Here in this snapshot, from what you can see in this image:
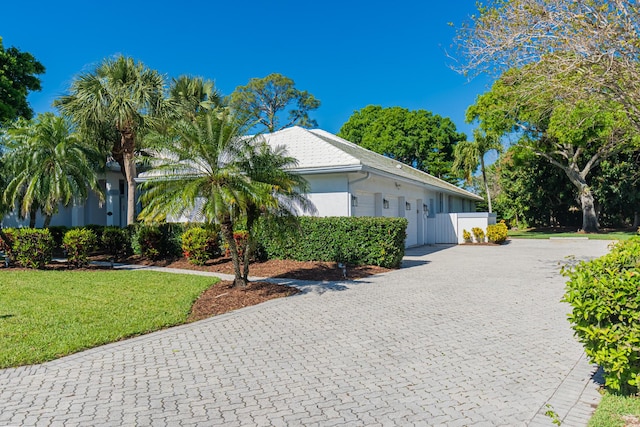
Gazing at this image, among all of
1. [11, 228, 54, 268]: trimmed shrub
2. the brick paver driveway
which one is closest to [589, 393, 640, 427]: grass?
the brick paver driveway

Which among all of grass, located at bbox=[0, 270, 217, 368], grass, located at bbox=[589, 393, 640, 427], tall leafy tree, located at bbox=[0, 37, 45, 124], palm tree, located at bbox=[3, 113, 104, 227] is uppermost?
tall leafy tree, located at bbox=[0, 37, 45, 124]

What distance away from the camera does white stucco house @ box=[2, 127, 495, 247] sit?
1433cm

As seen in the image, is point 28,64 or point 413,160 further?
point 413,160

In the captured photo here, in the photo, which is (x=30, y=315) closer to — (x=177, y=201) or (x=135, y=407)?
(x=177, y=201)

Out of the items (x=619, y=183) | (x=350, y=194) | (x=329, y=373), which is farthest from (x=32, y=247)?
(x=619, y=183)

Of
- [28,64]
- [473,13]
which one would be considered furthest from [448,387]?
[28,64]

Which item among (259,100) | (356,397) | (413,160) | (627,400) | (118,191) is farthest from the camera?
(413,160)

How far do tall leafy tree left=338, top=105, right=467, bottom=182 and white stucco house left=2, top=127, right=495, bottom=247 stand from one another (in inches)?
777

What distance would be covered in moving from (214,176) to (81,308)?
3.39 meters

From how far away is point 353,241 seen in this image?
12477 mm

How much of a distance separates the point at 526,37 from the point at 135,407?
29.6 ft

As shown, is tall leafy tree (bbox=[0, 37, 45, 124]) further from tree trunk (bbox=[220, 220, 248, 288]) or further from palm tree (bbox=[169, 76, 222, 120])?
tree trunk (bbox=[220, 220, 248, 288])

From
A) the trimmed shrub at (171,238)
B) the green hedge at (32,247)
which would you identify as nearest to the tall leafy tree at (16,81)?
the green hedge at (32,247)

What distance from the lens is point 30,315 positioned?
23.0 ft
